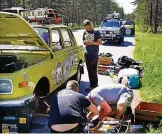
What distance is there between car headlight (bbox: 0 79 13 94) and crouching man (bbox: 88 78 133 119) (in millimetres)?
1513

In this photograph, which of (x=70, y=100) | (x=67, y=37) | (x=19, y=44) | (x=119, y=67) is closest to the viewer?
(x=70, y=100)

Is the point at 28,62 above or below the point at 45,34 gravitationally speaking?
below

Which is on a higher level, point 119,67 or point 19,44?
point 19,44

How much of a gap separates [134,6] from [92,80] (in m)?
54.8

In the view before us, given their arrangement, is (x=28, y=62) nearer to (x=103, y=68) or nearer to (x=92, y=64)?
(x=92, y=64)

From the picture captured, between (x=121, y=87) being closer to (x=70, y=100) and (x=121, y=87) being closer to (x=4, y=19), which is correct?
(x=70, y=100)

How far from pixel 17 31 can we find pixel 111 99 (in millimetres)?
2430

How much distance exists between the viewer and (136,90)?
934cm

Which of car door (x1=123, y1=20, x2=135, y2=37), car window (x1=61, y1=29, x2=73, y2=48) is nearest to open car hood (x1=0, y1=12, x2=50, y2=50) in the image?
car window (x1=61, y1=29, x2=73, y2=48)

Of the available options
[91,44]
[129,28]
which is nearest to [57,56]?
[91,44]

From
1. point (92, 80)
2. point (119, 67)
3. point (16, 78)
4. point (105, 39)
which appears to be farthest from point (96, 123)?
point (105, 39)

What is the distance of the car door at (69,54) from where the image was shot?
816 centimetres

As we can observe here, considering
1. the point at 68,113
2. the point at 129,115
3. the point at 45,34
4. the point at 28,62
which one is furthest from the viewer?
the point at 45,34

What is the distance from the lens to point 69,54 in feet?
27.7
